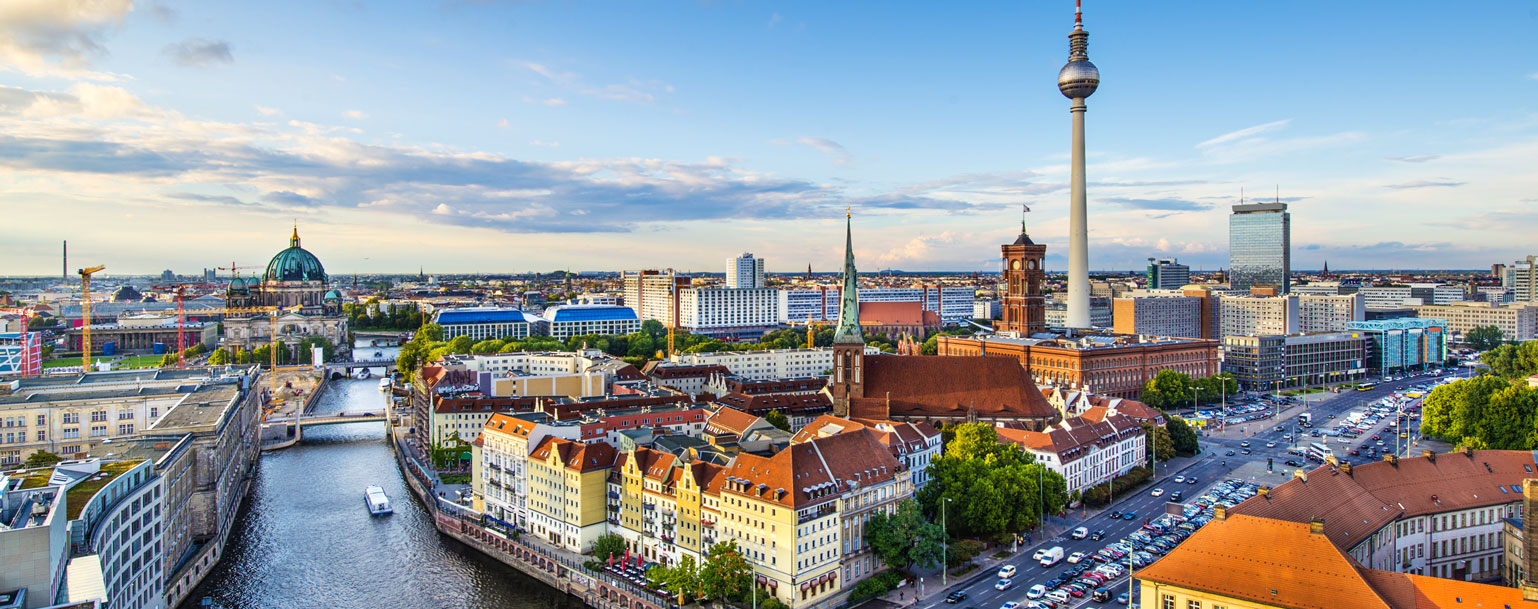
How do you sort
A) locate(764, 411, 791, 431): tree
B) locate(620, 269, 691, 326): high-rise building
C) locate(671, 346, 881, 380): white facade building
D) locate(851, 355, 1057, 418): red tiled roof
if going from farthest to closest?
locate(620, 269, 691, 326): high-rise building
locate(671, 346, 881, 380): white facade building
locate(764, 411, 791, 431): tree
locate(851, 355, 1057, 418): red tiled roof

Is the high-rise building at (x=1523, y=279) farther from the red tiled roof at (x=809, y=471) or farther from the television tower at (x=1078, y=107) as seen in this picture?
the red tiled roof at (x=809, y=471)

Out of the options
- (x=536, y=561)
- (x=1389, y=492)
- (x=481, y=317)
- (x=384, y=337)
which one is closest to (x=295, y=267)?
(x=384, y=337)

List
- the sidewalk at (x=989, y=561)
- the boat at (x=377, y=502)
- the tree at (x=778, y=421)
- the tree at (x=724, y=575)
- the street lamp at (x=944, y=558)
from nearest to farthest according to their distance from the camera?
the tree at (x=724, y=575)
the sidewalk at (x=989, y=561)
the street lamp at (x=944, y=558)
the boat at (x=377, y=502)
the tree at (x=778, y=421)

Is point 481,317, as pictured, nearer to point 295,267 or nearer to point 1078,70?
point 295,267

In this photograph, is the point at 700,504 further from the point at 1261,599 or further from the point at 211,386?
the point at 211,386

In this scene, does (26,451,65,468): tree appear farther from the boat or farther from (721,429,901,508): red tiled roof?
(721,429,901,508): red tiled roof

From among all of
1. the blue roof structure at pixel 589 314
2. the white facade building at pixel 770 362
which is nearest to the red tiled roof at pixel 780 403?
the white facade building at pixel 770 362

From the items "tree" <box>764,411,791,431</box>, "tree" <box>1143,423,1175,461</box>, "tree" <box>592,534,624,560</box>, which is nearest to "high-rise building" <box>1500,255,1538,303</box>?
"tree" <box>1143,423,1175,461</box>
